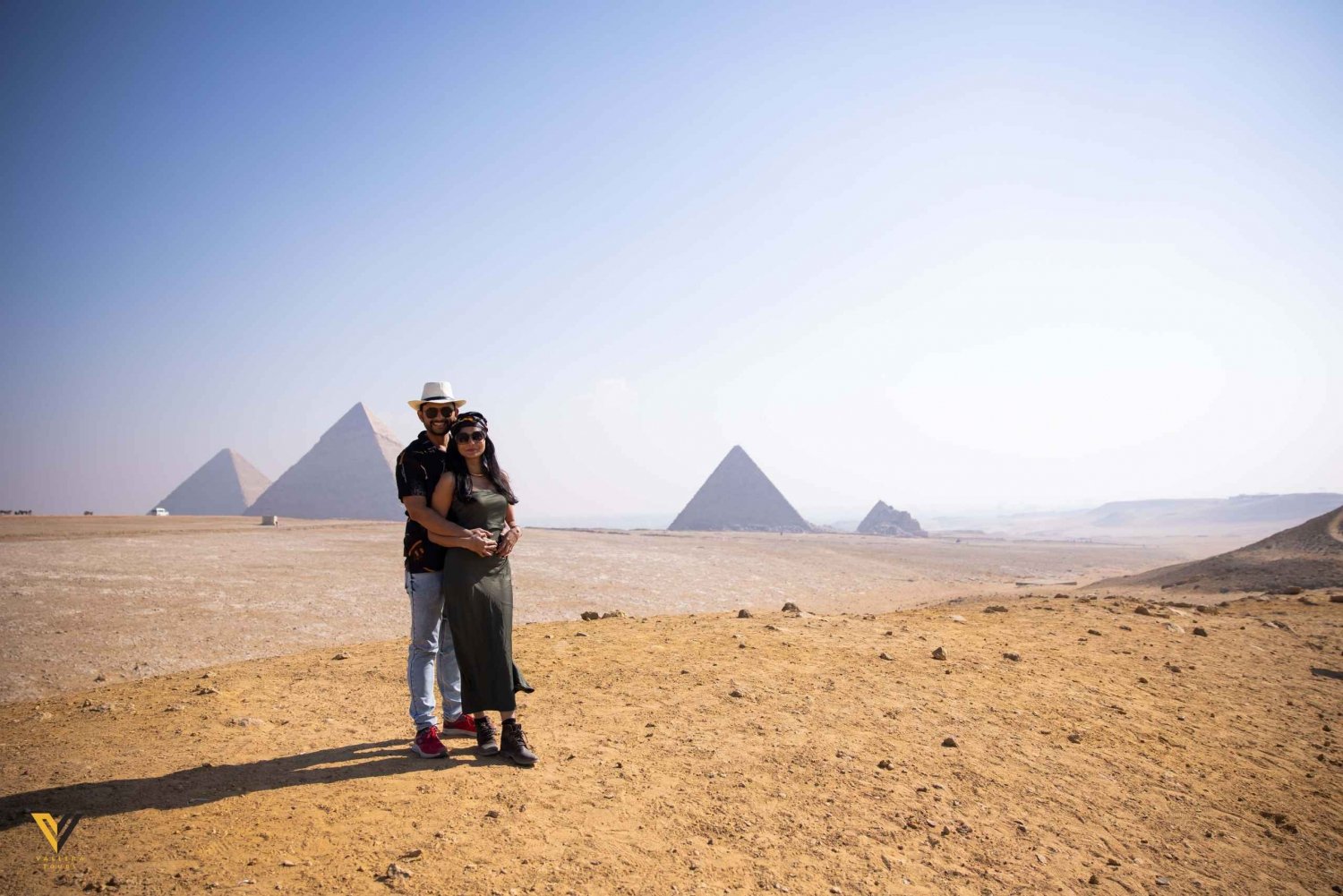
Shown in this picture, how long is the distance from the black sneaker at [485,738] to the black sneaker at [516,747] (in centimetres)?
8

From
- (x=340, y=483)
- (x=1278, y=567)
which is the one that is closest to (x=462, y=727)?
(x=1278, y=567)

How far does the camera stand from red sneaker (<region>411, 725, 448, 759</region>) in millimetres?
3877

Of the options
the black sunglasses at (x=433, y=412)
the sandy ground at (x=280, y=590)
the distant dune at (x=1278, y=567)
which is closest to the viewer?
the black sunglasses at (x=433, y=412)

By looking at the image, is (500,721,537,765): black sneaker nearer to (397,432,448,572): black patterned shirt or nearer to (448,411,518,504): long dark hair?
(397,432,448,572): black patterned shirt

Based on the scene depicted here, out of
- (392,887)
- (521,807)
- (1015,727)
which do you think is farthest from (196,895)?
(1015,727)

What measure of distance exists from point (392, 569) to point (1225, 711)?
1657cm

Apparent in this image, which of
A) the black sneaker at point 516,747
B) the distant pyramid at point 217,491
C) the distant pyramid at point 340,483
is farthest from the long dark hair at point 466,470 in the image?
the distant pyramid at point 217,491

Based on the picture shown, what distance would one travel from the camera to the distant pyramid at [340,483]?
2815 inches

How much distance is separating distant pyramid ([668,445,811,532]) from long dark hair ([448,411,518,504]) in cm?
7704

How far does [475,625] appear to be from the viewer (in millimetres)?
3867

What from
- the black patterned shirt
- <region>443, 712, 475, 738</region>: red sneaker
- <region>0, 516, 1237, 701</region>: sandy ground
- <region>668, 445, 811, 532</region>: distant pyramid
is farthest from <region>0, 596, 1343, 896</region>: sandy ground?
<region>668, 445, 811, 532</region>: distant pyramid

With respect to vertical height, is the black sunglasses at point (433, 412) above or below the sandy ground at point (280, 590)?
above

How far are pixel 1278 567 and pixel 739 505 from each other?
223ft
